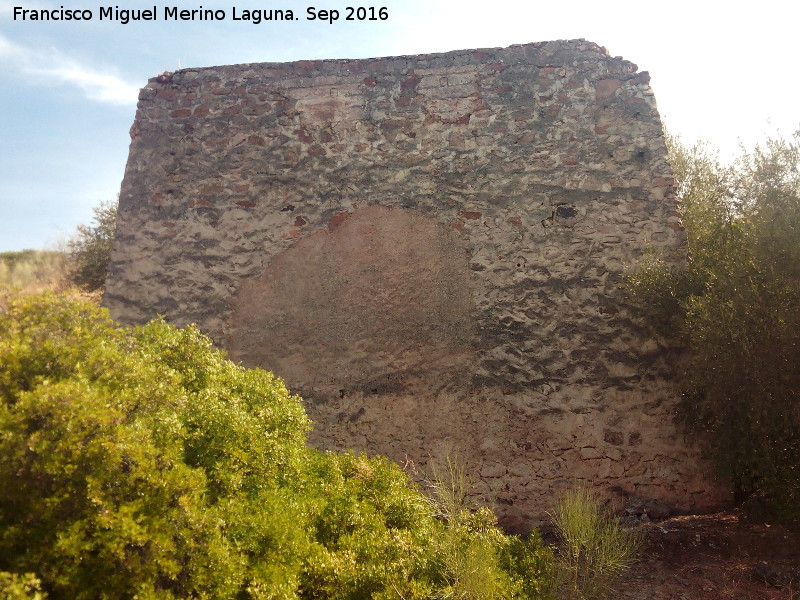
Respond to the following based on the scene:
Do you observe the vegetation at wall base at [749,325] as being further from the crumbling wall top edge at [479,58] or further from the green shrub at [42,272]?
the green shrub at [42,272]

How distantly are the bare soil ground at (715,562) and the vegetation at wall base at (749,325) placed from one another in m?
0.20

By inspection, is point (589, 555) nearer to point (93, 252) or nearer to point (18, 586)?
point (18, 586)

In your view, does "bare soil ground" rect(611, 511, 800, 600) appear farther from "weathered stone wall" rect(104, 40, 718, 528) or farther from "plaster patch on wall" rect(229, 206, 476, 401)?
"plaster patch on wall" rect(229, 206, 476, 401)

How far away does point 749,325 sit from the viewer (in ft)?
13.8

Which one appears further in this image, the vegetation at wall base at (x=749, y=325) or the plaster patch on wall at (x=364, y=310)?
the plaster patch on wall at (x=364, y=310)

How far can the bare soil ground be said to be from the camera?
12.9ft

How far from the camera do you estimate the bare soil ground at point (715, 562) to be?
12.9ft

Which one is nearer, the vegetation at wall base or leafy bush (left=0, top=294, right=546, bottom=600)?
leafy bush (left=0, top=294, right=546, bottom=600)

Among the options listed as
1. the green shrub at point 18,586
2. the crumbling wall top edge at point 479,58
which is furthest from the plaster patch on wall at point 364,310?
the green shrub at point 18,586

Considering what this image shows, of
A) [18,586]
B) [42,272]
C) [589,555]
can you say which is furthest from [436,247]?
[42,272]

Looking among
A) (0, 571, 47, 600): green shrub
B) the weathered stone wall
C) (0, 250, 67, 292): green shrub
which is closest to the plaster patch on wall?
the weathered stone wall

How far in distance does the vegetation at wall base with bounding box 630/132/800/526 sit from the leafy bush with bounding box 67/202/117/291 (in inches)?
266

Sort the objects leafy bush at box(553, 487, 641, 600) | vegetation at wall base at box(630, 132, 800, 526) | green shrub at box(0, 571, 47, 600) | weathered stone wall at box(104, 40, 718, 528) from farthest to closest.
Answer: weathered stone wall at box(104, 40, 718, 528) < vegetation at wall base at box(630, 132, 800, 526) < leafy bush at box(553, 487, 641, 600) < green shrub at box(0, 571, 47, 600)

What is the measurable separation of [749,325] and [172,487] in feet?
12.3
